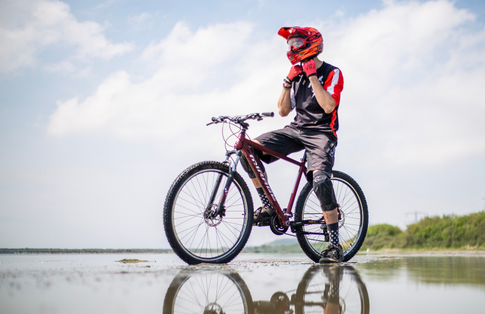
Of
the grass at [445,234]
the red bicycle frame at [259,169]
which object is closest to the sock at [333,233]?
the red bicycle frame at [259,169]

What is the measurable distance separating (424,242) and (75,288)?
14.4 meters

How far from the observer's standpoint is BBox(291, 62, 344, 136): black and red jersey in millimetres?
3789

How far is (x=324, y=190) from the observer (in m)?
3.60

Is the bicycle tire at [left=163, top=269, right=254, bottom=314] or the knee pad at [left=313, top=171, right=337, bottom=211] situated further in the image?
the knee pad at [left=313, top=171, right=337, bottom=211]

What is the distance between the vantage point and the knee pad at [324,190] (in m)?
3.60

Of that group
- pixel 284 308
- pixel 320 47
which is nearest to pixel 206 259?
pixel 284 308

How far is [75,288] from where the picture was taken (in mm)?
1916

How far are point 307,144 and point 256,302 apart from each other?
2379 mm

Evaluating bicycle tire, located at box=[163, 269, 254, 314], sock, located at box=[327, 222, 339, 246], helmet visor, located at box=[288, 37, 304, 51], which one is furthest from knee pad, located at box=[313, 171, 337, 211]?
bicycle tire, located at box=[163, 269, 254, 314]

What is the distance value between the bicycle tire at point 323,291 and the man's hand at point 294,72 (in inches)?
84.8

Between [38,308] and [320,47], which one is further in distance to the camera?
[320,47]

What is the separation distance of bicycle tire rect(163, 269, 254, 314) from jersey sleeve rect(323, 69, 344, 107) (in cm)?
221

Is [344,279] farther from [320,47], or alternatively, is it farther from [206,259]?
[320,47]

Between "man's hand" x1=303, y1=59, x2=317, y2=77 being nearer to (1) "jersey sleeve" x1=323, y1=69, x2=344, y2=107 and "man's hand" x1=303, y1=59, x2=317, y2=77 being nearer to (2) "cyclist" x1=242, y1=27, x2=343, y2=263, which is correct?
(2) "cyclist" x1=242, y1=27, x2=343, y2=263
